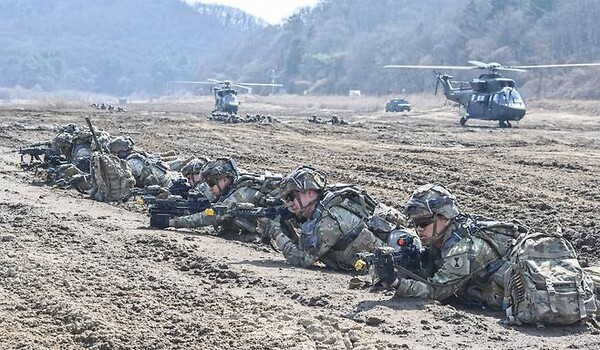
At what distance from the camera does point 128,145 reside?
14.6 meters

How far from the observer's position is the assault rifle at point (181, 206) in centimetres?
1047

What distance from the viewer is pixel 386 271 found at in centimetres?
648

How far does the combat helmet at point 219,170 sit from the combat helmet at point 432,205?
373 cm

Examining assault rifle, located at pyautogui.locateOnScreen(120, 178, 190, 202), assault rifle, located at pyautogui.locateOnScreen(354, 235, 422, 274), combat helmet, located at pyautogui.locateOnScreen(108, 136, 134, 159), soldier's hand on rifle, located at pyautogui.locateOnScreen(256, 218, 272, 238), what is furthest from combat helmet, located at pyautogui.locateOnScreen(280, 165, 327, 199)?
combat helmet, located at pyautogui.locateOnScreen(108, 136, 134, 159)

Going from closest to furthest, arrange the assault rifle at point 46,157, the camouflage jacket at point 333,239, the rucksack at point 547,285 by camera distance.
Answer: the rucksack at point 547,285, the camouflage jacket at point 333,239, the assault rifle at point 46,157

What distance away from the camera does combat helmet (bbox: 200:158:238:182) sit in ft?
32.8

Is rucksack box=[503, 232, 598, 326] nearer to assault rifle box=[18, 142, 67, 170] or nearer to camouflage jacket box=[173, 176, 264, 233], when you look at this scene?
camouflage jacket box=[173, 176, 264, 233]

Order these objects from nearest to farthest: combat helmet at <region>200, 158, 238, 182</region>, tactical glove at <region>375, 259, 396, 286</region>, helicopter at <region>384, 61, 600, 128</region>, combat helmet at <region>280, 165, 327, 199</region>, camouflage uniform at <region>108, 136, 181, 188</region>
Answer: tactical glove at <region>375, 259, 396, 286</region> → combat helmet at <region>280, 165, 327, 199</region> → combat helmet at <region>200, 158, 238, 182</region> → camouflage uniform at <region>108, 136, 181, 188</region> → helicopter at <region>384, 61, 600, 128</region>

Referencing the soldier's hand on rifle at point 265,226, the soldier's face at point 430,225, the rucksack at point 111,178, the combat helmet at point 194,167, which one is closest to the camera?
the soldier's face at point 430,225

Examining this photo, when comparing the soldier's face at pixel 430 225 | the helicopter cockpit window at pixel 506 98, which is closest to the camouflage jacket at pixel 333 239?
the soldier's face at pixel 430 225

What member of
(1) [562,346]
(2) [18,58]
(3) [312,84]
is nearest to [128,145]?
(1) [562,346]

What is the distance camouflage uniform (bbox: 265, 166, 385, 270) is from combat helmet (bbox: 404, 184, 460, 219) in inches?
53.6

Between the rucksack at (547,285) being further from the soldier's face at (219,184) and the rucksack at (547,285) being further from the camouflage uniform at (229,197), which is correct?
the soldier's face at (219,184)

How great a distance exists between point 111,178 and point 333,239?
5.91m
